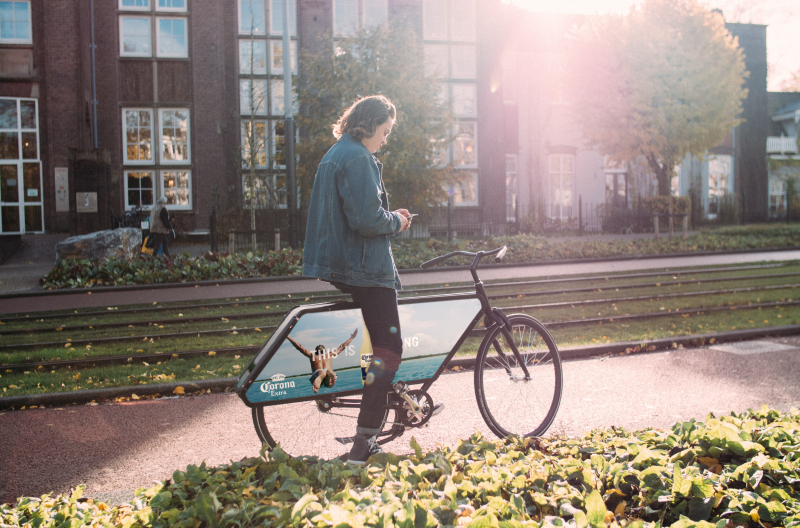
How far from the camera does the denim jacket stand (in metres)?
3.30

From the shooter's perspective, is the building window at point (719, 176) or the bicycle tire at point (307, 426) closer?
the bicycle tire at point (307, 426)

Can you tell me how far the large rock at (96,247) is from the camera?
16812 millimetres

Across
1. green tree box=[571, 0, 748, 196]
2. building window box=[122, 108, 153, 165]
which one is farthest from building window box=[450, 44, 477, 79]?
building window box=[122, 108, 153, 165]

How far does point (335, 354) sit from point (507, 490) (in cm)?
136

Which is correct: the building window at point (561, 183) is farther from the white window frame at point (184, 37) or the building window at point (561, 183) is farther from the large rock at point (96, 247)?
the large rock at point (96, 247)

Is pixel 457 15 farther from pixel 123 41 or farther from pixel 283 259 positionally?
pixel 283 259

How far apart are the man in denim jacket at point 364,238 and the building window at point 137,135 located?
2710cm

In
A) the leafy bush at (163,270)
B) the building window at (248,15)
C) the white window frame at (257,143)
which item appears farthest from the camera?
the building window at (248,15)

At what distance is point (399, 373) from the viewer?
385cm

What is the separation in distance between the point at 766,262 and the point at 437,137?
1070 cm

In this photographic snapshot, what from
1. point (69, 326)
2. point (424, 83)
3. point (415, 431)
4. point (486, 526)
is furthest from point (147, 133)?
point (486, 526)

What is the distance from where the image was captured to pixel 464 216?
31047mm

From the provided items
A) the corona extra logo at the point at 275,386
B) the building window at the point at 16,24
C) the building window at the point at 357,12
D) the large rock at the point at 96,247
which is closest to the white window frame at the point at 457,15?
the building window at the point at 357,12

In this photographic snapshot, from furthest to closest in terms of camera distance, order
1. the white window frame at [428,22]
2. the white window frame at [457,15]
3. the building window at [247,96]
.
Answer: the white window frame at [457,15] < the white window frame at [428,22] < the building window at [247,96]
